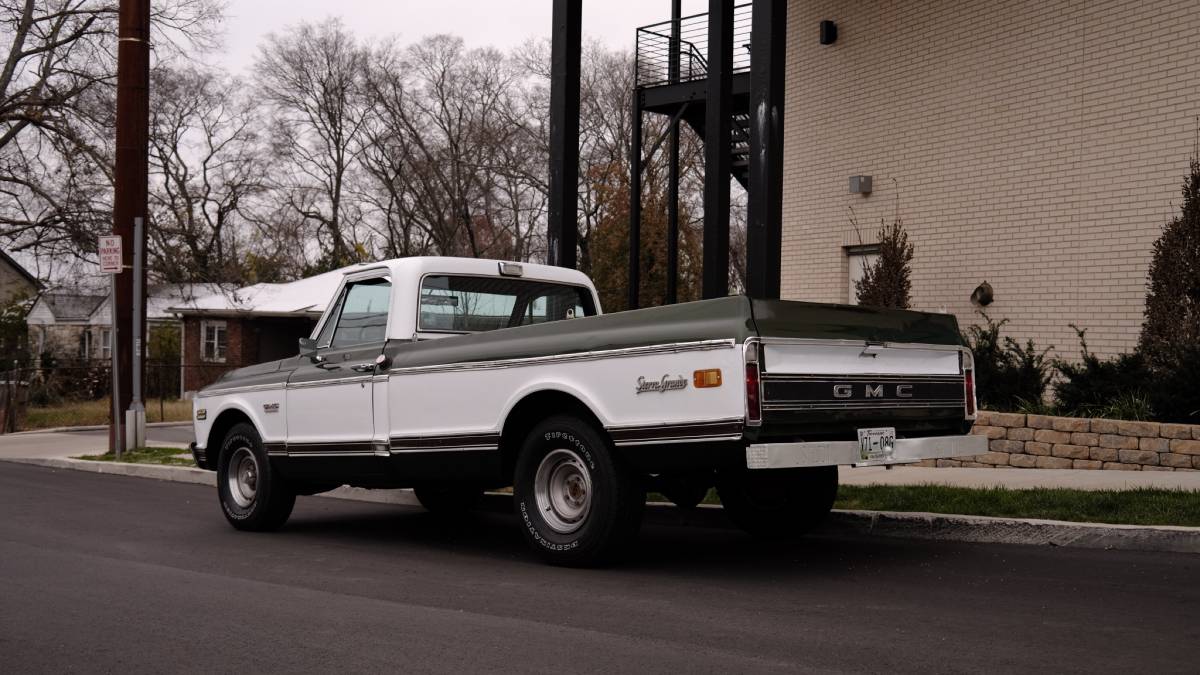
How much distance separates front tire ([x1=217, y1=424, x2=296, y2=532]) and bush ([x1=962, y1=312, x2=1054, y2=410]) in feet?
25.8

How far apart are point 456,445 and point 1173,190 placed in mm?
9267

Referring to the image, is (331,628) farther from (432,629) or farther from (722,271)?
Result: (722,271)

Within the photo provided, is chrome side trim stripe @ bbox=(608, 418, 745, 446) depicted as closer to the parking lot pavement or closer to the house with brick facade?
the parking lot pavement

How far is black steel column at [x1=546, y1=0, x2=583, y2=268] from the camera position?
13938 millimetres

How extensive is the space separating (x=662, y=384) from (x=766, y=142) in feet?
20.1

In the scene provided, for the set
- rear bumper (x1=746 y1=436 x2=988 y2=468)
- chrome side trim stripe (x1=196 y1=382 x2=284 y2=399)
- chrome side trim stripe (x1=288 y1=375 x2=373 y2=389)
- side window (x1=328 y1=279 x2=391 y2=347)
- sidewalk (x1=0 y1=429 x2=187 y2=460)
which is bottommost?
sidewalk (x1=0 y1=429 x2=187 y2=460)

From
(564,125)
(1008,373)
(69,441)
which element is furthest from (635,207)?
(69,441)

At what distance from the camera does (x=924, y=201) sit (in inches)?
623

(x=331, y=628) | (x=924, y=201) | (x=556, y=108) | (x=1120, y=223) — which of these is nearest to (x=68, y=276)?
(x=556, y=108)

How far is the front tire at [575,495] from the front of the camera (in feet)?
23.3

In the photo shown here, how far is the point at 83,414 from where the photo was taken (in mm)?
29156

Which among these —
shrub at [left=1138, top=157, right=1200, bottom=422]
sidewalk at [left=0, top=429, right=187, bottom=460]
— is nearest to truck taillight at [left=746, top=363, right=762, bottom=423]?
shrub at [left=1138, top=157, right=1200, bottom=422]

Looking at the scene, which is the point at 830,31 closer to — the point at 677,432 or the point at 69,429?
the point at 677,432

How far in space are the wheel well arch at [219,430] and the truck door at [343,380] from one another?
3.33 ft
